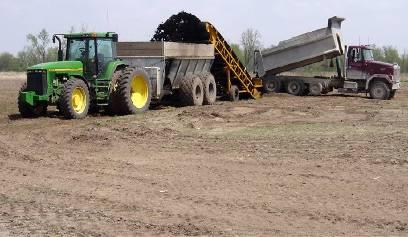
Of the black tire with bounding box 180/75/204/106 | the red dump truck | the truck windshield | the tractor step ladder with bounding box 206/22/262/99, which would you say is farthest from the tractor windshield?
the truck windshield

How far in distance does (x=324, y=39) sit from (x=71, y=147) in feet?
51.3

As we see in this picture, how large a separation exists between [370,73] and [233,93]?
6.57 metres

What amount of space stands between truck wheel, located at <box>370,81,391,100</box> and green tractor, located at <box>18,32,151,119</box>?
473 inches

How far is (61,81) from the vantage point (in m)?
14.6

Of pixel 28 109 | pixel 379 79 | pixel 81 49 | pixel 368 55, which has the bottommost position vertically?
pixel 28 109

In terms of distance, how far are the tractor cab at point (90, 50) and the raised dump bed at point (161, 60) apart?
186 cm

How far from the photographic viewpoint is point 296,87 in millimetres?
26000

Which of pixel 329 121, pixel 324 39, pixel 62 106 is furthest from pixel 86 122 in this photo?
pixel 324 39

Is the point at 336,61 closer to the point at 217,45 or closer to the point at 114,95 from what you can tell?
the point at 217,45

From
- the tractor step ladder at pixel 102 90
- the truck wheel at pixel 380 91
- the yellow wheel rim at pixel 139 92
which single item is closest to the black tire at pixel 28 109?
the tractor step ladder at pixel 102 90

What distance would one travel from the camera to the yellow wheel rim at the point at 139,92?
16.2 metres

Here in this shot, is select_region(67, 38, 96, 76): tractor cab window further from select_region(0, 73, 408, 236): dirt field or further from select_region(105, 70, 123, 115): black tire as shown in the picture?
select_region(0, 73, 408, 236): dirt field

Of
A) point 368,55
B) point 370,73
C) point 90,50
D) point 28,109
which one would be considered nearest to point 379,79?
point 370,73

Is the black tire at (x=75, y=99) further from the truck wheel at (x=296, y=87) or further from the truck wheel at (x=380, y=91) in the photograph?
the truck wheel at (x=380, y=91)
